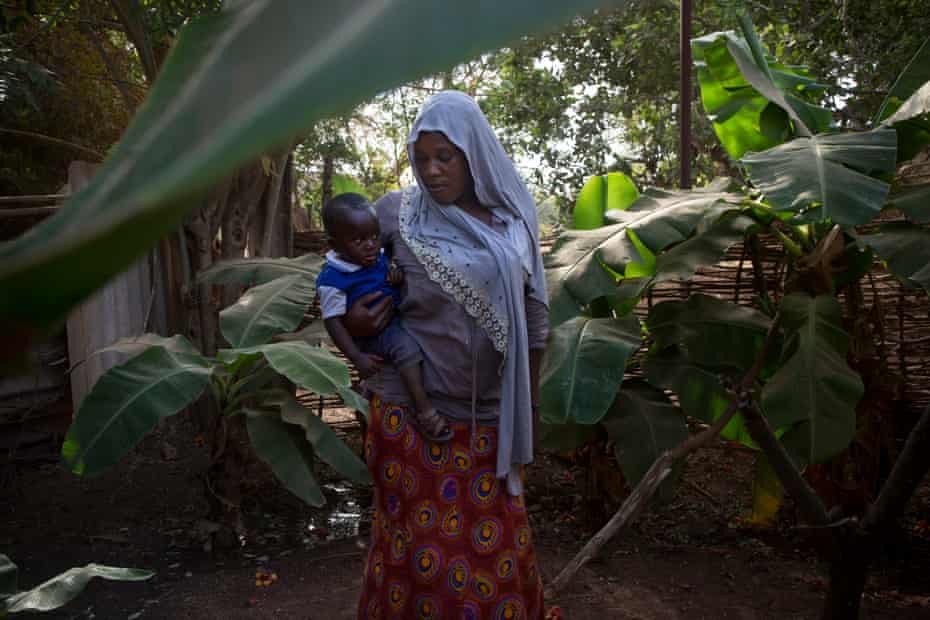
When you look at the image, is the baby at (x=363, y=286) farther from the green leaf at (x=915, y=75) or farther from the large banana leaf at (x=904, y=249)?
the green leaf at (x=915, y=75)

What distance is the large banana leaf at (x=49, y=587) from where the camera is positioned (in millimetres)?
987

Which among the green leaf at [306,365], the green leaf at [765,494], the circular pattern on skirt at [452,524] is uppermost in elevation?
the green leaf at [306,365]

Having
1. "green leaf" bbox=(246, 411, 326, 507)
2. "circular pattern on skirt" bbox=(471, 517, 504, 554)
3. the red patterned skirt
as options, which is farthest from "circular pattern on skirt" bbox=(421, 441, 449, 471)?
"green leaf" bbox=(246, 411, 326, 507)

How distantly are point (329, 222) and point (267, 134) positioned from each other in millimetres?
2280

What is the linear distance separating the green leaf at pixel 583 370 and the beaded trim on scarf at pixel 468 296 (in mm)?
634

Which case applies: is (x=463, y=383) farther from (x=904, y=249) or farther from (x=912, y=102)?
(x=912, y=102)

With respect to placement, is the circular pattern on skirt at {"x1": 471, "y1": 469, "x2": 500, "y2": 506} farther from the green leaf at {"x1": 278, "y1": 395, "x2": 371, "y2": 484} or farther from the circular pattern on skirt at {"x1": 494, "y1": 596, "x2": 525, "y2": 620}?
the green leaf at {"x1": 278, "y1": 395, "x2": 371, "y2": 484}

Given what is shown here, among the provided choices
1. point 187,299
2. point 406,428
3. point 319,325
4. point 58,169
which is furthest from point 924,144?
point 58,169

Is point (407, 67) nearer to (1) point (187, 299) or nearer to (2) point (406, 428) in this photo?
(2) point (406, 428)

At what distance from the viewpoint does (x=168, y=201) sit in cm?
13

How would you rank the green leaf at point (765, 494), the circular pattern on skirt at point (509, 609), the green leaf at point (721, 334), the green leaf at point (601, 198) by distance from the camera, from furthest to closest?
the green leaf at point (601, 198)
the green leaf at point (765, 494)
the green leaf at point (721, 334)
the circular pattern on skirt at point (509, 609)

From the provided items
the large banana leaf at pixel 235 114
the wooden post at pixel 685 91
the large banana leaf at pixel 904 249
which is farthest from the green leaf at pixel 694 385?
the large banana leaf at pixel 235 114

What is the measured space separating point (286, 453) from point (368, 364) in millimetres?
1396

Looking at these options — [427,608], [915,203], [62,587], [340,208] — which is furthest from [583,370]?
[62,587]
